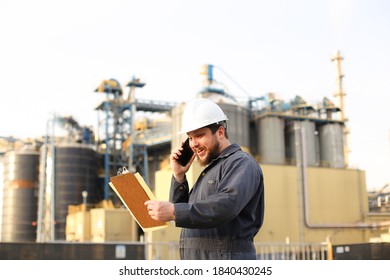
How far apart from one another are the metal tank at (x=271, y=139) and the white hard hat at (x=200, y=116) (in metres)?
19.0

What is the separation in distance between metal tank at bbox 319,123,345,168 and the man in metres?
21.2

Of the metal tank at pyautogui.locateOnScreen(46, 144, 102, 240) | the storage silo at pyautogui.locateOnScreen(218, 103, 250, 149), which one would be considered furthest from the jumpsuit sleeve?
the metal tank at pyautogui.locateOnScreen(46, 144, 102, 240)

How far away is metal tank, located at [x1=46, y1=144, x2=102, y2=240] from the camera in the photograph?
79.9ft

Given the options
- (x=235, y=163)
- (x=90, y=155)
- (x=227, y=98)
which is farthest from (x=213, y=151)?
(x=90, y=155)

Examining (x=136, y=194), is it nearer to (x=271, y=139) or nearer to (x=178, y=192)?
(x=178, y=192)

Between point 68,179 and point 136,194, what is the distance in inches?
934

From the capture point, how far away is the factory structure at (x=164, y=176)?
1432 centimetres

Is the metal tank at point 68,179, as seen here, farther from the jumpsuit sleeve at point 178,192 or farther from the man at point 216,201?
the man at point 216,201

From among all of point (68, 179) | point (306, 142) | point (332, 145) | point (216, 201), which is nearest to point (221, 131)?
point (216, 201)

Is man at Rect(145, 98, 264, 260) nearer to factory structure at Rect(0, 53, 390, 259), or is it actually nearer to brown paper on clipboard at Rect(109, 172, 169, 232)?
brown paper on clipboard at Rect(109, 172, 169, 232)

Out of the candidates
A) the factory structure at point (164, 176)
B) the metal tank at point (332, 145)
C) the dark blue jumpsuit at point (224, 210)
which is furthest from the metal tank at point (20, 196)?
the dark blue jumpsuit at point (224, 210)

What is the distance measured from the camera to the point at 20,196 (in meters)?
25.3

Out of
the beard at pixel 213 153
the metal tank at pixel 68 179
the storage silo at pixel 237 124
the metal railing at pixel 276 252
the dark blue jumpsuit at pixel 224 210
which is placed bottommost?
the metal railing at pixel 276 252

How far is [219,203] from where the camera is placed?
5.23 feet
